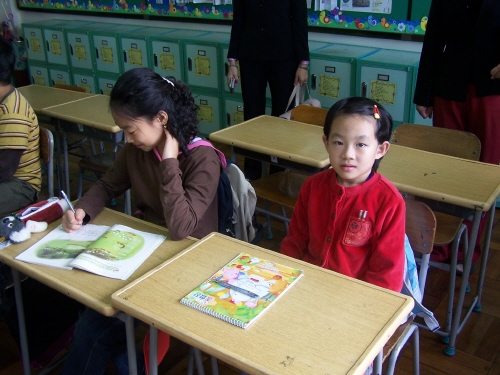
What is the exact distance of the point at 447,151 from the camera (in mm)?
2221

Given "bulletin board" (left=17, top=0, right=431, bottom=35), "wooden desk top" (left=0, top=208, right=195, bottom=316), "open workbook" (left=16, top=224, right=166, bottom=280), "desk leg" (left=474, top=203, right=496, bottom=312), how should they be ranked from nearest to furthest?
"wooden desk top" (left=0, top=208, right=195, bottom=316) → "open workbook" (left=16, top=224, right=166, bottom=280) → "desk leg" (left=474, top=203, right=496, bottom=312) → "bulletin board" (left=17, top=0, right=431, bottom=35)

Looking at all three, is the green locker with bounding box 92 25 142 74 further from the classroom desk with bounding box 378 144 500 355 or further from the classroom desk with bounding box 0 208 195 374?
the classroom desk with bounding box 0 208 195 374

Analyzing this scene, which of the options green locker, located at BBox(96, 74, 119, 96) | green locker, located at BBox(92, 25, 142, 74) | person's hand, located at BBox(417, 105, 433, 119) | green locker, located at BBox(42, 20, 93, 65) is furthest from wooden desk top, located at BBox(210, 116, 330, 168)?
green locker, located at BBox(42, 20, 93, 65)

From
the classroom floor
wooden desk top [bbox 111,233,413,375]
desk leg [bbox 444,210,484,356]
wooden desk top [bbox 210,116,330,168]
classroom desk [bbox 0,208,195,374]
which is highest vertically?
wooden desk top [bbox 111,233,413,375]

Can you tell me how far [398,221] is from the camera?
136 cm

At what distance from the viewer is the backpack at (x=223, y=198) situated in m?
1.66

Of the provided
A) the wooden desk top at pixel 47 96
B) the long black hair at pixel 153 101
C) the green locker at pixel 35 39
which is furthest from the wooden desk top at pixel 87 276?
the green locker at pixel 35 39

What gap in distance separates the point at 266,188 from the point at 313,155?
400 millimetres

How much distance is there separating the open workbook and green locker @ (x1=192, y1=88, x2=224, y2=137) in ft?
9.28

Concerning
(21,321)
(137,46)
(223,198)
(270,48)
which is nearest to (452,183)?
(223,198)

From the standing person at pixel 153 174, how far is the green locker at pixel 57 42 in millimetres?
3886

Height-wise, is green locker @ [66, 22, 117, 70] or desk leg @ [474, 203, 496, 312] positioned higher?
green locker @ [66, 22, 117, 70]

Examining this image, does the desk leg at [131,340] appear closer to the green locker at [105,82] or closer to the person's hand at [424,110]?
the person's hand at [424,110]

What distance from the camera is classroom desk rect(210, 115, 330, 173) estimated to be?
217 cm
